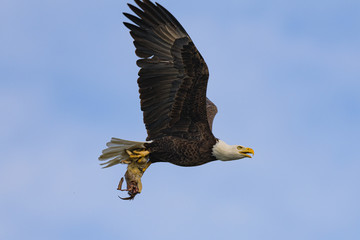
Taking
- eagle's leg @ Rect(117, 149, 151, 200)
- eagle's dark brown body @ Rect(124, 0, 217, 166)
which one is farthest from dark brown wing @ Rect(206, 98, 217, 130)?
eagle's leg @ Rect(117, 149, 151, 200)

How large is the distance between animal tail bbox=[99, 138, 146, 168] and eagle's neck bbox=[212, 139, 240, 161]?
1025 mm

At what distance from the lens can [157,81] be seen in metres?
12.8

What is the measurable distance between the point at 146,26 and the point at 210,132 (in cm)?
174

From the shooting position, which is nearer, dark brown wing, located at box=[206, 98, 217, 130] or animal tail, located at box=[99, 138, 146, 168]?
animal tail, located at box=[99, 138, 146, 168]

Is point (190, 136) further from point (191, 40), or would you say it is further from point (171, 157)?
point (191, 40)

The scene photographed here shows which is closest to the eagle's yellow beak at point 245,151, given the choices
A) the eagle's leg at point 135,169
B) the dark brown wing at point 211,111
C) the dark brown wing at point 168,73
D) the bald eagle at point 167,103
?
the bald eagle at point 167,103

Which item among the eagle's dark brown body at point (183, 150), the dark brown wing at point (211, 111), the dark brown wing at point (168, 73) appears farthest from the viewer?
the dark brown wing at point (211, 111)

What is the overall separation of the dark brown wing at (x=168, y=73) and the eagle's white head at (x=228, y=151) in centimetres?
35

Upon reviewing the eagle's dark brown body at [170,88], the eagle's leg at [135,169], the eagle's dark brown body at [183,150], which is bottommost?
the eagle's leg at [135,169]

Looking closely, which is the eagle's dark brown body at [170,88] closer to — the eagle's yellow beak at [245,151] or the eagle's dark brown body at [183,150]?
the eagle's dark brown body at [183,150]

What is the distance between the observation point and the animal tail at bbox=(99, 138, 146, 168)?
13.0m

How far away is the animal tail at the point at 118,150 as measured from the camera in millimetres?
12999

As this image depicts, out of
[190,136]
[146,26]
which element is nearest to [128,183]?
[190,136]

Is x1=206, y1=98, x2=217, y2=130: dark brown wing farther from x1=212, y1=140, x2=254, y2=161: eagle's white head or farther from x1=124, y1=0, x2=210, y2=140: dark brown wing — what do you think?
x1=124, y1=0, x2=210, y2=140: dark brown wing
